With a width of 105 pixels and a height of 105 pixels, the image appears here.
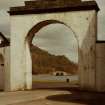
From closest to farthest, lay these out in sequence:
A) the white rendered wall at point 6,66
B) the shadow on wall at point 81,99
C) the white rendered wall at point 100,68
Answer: the shadow on wall at point 81,99
the white rendered wall at point 100,68
the white rendered wall at point 6,66

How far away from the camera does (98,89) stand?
2166 cm

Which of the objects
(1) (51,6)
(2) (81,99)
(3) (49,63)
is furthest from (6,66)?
(3) (49,63)

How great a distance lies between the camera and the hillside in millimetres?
110062

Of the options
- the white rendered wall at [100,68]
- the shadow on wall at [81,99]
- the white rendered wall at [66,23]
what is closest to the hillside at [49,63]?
the white rendered wall at [66,23]

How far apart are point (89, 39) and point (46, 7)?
3.05m

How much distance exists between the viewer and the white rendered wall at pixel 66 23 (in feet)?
71.8

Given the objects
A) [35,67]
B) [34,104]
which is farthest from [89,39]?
[35,67]

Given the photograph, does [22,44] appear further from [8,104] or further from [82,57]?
[8,104]

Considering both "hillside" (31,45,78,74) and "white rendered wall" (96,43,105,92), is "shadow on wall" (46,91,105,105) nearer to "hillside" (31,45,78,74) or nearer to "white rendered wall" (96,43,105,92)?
"white rendered wall" (96,43,105,92)

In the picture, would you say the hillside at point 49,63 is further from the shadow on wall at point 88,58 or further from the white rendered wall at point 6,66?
the shadow on wall at point 88,58

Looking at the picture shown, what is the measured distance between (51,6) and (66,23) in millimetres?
1267

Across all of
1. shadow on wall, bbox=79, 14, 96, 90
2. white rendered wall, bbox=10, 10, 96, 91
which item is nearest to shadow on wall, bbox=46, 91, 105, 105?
shadow on wall, bbox=79, 14, 96, 90

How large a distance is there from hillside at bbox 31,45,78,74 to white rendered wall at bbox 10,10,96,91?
78513 mm

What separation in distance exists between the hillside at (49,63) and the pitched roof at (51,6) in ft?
259
